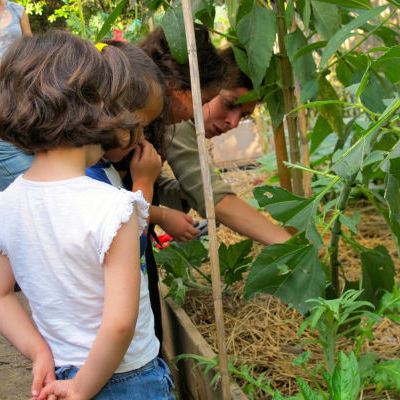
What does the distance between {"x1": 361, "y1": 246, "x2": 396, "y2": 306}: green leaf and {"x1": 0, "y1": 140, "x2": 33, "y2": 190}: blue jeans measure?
0.93 metres

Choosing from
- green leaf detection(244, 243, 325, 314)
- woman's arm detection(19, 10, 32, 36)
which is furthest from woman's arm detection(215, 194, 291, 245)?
woman's arm detection(19, 10, 32, 36)

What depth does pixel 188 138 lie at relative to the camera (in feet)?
5.87

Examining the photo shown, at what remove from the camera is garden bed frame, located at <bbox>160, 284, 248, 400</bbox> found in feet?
4.27

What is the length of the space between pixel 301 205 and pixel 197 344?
513 millimetres

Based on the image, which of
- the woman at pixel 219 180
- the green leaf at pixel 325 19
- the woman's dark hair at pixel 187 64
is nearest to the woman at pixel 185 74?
the woman's dark hair at pixel 187 64

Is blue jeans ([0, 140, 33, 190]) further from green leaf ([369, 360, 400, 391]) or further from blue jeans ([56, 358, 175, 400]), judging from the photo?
green leaf ([369, 360, 400, 391])

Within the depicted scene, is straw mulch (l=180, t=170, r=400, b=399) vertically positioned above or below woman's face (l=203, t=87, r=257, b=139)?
below

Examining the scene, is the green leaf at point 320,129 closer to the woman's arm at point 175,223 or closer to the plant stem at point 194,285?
the woman's arm at point 175,223

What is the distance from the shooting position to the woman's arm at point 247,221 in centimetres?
157

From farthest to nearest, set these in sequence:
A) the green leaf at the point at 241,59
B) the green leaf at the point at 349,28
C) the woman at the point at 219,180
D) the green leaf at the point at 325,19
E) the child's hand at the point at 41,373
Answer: the woman at the point at 219,180 → the green leaf at the point at 241,59 → the green leaf at the point at 325,19 → the green leaf at the point at 349,28 → the child's hand at the point at 41,373

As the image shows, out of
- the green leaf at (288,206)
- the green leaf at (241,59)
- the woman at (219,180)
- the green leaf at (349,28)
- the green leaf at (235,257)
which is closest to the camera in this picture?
the green leaf at (349,28)

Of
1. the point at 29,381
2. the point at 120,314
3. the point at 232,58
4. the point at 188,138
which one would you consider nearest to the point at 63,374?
the point at 120,314

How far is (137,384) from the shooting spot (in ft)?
3.20

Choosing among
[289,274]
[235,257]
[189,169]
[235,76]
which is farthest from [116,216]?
[235,76]
